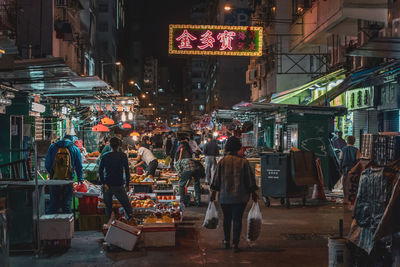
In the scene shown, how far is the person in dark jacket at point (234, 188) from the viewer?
26.6ft

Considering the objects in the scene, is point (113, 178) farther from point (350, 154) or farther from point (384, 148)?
point (350, 154)

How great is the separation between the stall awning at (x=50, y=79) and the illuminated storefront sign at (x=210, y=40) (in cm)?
631

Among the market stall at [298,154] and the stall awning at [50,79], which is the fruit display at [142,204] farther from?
the market stall at [298,154]

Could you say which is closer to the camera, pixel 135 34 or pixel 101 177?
pixel 101 177

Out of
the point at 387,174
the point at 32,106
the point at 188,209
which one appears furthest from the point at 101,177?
the point at 32,106

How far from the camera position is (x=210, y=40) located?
22.0m

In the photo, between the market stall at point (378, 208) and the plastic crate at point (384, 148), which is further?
the plastic crate at point (384, 148)

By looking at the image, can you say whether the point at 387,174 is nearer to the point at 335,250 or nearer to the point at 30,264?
the point at 335,250

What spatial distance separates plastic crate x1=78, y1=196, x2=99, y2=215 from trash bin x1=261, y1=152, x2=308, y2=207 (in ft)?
17.1

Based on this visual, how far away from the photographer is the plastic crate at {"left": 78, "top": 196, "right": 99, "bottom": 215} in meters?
10.2

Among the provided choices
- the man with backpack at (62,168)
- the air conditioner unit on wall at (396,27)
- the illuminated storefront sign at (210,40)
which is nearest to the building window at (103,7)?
the illuminated storefront sign at (210,40)

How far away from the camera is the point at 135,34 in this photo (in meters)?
122

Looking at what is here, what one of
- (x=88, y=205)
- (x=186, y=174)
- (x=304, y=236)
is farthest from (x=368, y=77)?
(x=88, y=205)

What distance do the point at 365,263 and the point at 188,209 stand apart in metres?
7.69
